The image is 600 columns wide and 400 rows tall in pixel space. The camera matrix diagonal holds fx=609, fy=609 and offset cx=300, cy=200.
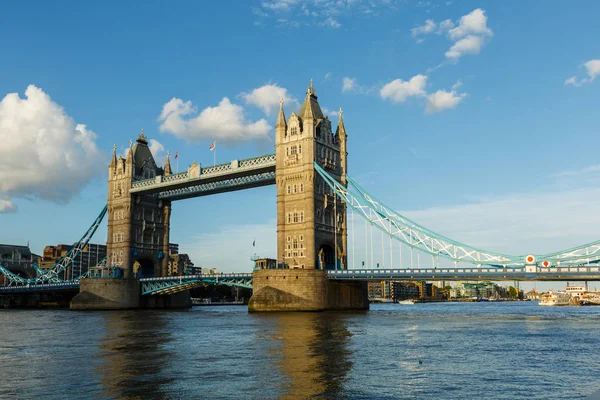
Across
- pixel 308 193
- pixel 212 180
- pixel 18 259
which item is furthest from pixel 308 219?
→ pixel 18 259

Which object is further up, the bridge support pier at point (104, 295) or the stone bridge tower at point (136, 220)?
the stone bridge tower at point (136, 220)

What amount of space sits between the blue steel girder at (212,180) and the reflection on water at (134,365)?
5133 centimetres

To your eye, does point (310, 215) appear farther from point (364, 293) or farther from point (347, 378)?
point (347, 378)

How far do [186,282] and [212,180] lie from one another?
1745cm

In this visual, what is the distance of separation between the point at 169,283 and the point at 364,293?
114 feet

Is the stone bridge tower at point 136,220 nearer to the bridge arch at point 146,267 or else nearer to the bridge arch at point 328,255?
the bridge arch at point 146,267

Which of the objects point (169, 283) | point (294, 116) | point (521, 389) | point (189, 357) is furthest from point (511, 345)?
point (169, 283)

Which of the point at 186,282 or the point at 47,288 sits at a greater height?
the point at 186,282

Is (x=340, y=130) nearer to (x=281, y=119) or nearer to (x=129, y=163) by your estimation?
(x=281, y=119)

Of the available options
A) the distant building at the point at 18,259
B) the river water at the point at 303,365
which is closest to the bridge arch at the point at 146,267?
the distant building at the point at 18,259

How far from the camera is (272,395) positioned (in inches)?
848

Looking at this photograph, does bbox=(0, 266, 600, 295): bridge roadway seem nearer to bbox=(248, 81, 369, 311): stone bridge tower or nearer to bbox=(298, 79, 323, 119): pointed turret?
bbox=(248, 81, 369, 311): stone bridge tower

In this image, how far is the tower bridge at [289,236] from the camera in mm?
76500

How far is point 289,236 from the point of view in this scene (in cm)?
8838
